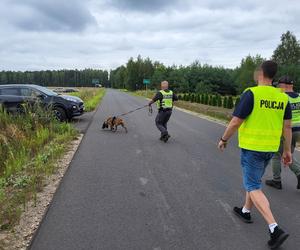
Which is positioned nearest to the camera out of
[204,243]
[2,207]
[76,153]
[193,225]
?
[204,243]

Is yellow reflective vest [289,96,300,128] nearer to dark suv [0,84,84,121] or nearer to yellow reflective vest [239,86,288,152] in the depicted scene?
yellow reflective vest [239,86,288,152]

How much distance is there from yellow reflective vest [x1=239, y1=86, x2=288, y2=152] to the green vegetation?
3.07 m

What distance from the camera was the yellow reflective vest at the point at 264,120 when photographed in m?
4.71

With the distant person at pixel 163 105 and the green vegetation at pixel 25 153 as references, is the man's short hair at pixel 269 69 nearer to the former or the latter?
the green vegetation at pixel 25 153

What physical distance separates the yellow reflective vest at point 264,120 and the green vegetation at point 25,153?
10.1 feet

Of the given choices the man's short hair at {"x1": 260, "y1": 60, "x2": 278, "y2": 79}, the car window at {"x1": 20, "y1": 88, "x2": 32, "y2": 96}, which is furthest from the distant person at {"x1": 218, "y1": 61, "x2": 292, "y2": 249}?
the car window at {"x1": 20, "y1": 88, "x2": 32, "y2": 96}

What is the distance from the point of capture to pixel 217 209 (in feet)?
18.9

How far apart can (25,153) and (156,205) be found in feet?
15.2

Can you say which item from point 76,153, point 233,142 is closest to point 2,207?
point 76,153

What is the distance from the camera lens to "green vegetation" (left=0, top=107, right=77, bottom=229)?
19.8 feet

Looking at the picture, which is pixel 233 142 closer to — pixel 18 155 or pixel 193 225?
pixel 18 155

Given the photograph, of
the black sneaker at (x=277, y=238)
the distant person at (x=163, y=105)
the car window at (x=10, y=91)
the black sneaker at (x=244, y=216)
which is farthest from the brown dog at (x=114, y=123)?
the black sneaker at (x=277, y=238)

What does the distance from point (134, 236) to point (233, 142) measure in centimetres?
865

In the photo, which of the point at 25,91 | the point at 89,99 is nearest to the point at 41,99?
the point at 25,91
